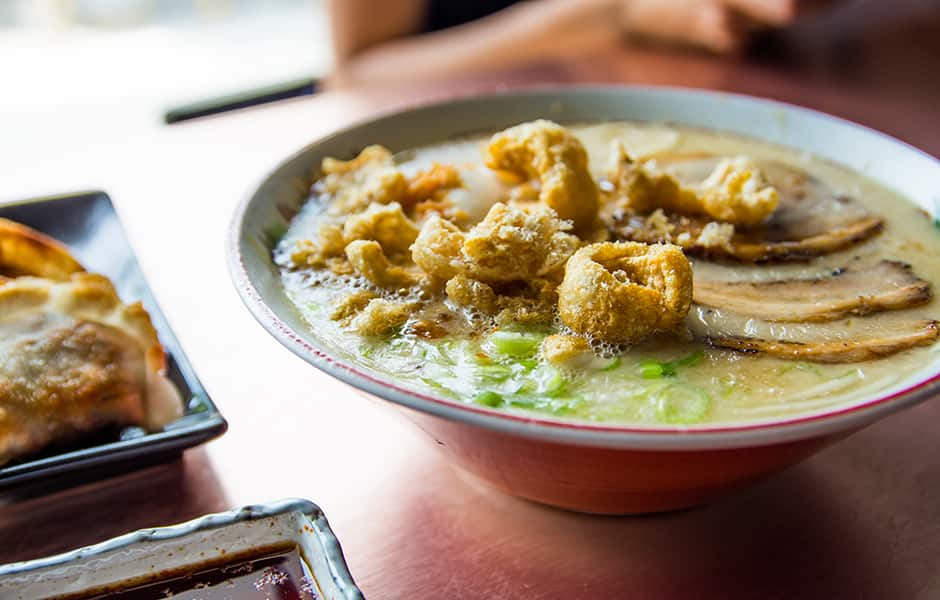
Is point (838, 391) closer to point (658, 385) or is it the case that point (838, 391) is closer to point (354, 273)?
point (658, 385)

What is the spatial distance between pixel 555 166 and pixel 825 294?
1.21 feet

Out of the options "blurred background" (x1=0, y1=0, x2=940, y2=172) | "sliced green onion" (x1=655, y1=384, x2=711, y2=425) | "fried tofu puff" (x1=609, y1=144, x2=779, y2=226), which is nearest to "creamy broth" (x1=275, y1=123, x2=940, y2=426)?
"sliced green onion" (x1=655, y1=384, x2=711, y2=425)

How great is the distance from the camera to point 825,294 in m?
1.03

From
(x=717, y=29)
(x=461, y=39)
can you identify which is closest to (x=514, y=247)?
(x=717, y=29)

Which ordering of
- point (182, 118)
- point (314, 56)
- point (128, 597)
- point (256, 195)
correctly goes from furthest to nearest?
point (314, 56) → point (182, 118) → point (256, 195) → point (128, 597)

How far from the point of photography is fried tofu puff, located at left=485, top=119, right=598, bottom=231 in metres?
1.10

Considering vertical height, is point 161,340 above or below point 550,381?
below

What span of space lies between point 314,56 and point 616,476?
460cm

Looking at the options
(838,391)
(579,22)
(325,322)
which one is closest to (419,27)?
(579,22)

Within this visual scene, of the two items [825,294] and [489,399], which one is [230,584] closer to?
[489,399]

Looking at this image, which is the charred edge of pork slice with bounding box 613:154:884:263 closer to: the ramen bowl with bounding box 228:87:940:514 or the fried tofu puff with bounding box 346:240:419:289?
the ramen bowl with bounding box 228:87:940:514

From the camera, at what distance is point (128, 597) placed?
0.79 metres

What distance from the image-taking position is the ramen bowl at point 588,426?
716mm

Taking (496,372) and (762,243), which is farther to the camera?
(762,243)
